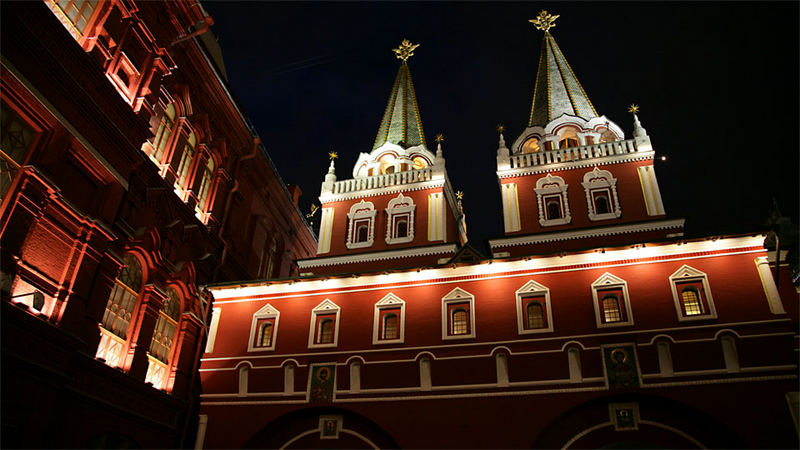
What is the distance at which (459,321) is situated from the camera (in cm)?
1847

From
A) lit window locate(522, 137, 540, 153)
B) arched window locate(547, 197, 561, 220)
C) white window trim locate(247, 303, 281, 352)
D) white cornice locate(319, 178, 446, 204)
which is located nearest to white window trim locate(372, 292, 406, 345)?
white window trim locate(247, 303, 281, 352)

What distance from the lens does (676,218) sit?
75.9ft

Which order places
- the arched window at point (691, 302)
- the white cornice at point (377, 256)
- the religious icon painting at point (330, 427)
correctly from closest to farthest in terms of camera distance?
the arched window at point (691, 302) → the religious icon painting at point (330, 427) → the white cornice at point (377, 256)

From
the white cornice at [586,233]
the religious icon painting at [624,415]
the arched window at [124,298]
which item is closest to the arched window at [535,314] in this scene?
the religious icon painting at [624,415]

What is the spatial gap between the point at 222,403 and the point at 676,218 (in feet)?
61.6

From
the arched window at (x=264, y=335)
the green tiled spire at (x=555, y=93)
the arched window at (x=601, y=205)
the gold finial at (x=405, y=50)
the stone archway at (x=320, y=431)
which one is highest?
the gold finial at (x=405, y=50)

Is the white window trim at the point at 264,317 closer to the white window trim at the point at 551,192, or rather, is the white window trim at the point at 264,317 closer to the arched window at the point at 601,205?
the white window trim at the point at 551,192

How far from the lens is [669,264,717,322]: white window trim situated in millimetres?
16422

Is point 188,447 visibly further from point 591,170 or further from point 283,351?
point 591,170

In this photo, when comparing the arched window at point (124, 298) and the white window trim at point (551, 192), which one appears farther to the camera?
the white window trim at point (551, 192)

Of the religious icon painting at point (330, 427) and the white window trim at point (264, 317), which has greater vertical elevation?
the white window trim at point (264, 317)

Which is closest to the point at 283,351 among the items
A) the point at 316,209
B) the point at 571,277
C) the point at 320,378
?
the point at 320,378

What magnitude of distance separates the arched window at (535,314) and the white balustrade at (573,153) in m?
10.3

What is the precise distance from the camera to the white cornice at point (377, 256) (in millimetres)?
25625
